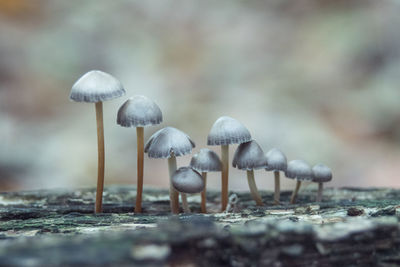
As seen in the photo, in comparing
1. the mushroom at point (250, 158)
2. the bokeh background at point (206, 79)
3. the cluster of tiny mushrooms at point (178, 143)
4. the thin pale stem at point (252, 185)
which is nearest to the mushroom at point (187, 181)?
the cluster of tiny mushrooms at point (178, 143)

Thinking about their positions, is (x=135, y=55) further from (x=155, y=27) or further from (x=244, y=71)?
(x=244, y=71)

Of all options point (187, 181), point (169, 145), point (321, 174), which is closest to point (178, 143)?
point (169, 145)

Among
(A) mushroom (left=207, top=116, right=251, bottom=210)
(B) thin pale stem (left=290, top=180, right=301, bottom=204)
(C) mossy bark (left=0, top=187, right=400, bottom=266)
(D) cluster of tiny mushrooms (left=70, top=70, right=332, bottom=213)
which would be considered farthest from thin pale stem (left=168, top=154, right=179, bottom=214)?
(B) thin pale stem (left=290, top=180, right=301, bottom=204)

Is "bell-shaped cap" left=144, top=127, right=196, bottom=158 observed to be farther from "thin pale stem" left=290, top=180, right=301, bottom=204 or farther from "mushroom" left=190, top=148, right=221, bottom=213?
"thin pale stem" left=290, top=180, right=301, bottom=204

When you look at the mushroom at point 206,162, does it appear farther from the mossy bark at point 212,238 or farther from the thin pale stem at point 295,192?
the thin pale stem at point 295,192

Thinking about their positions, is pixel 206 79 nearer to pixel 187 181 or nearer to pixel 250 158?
pixel 250 158

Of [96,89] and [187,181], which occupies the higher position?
[96,89]
